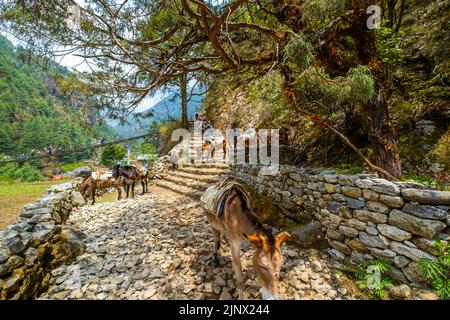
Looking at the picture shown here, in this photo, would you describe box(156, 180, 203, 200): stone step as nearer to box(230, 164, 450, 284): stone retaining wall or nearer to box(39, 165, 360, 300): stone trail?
box(39, 165, 360, 300): stone trail

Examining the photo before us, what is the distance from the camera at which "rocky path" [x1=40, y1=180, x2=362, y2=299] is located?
8.53 feet

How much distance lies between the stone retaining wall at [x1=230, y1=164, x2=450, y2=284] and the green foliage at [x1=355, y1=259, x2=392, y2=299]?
0.09m

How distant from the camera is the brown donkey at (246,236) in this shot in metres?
1.80

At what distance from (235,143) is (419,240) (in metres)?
7.24

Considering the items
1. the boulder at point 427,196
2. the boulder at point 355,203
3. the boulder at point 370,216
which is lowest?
the boulder at point 370,216

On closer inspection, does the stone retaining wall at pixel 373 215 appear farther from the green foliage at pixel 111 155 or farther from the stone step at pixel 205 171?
the green foliage at pixel 111 155

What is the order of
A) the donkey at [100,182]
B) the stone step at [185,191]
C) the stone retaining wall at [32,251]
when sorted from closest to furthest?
the stone retaining wall at [32,251] < the stone step at [185,191] < the donkey at [100,182]

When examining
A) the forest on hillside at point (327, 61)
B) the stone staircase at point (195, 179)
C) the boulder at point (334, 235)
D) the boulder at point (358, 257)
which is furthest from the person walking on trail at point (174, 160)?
the boulder at point (358, 257)

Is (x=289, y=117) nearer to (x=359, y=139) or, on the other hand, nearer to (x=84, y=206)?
(x=359, y=139)

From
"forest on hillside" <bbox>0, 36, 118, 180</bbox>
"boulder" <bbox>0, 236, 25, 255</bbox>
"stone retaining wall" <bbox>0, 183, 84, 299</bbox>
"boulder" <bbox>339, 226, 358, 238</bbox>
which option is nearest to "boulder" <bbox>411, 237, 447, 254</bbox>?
"boulder" <bbox>339, 226, 358, 238</bbox>

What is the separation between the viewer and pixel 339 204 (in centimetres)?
319

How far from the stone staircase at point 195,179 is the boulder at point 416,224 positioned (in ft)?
18.2
